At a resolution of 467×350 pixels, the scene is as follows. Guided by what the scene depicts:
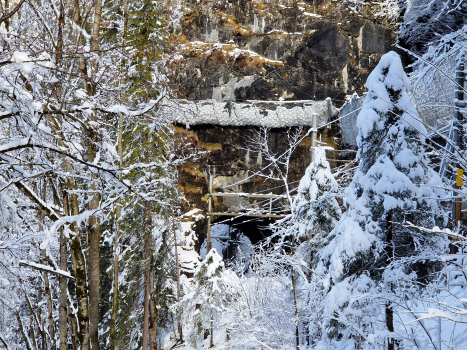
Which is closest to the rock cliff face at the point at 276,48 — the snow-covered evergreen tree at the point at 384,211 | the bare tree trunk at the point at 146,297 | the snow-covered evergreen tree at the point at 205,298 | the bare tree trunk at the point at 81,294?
the snow-covered evergreen tree at the point at 205,298

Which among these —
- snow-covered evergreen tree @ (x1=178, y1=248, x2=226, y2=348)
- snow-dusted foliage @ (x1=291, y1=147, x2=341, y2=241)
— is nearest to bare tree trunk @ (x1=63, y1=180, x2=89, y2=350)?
snow-dusted foliage @ (x1=291, y1=147, x2=341, y2=241)

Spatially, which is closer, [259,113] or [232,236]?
[259,113]

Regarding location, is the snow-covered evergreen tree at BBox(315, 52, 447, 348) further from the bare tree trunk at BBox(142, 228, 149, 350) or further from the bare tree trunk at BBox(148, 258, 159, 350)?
the bare tree trunk at BBox(148, 258, 159, 350)

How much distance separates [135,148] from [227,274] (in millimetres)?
7250

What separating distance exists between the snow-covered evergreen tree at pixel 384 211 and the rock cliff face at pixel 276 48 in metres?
18.7

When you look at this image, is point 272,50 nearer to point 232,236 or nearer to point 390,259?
point 232,236

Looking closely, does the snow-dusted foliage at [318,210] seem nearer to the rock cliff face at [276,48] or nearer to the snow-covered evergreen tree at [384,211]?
the snow-covered evergreen tree at [384,211]

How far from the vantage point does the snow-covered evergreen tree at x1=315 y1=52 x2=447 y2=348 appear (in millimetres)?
5938

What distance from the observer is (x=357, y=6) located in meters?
24.8

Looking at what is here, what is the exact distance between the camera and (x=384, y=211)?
6.08m

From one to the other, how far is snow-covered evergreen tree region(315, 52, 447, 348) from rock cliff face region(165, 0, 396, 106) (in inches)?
736

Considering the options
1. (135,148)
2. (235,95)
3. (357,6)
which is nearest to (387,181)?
(135,148)

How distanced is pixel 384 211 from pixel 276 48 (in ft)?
67.4

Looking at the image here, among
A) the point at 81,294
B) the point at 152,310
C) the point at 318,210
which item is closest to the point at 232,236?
the point at 152,310
